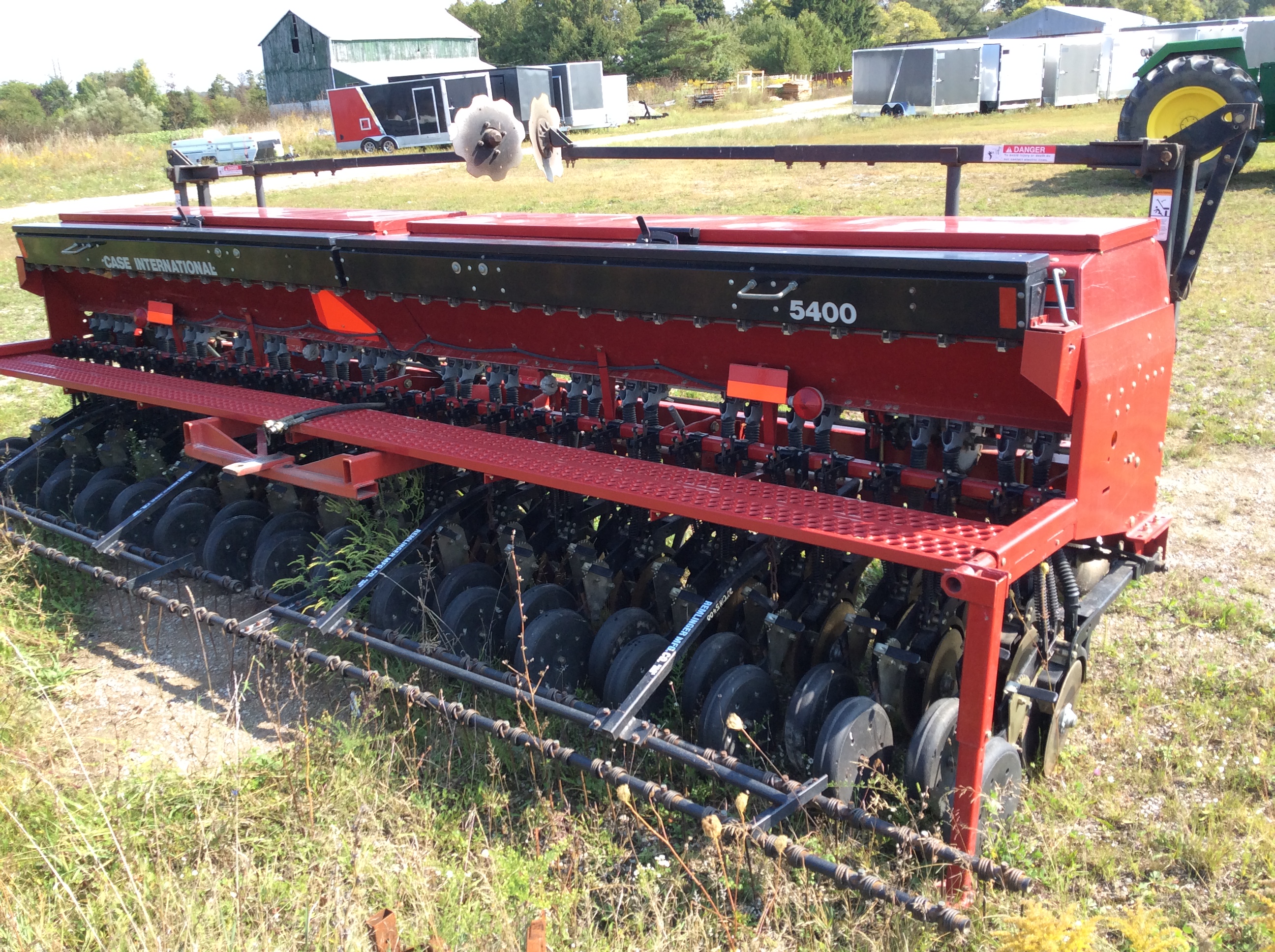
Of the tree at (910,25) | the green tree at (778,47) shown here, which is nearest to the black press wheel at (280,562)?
the green tree at (778,47)

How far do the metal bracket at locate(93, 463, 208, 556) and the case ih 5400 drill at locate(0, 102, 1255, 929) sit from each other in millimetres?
18

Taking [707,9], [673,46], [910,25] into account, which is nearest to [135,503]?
[673,46]

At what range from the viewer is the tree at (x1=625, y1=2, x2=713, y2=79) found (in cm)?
4866

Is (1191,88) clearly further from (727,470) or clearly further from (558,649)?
(558,649)

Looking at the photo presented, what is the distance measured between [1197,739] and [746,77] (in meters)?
46.2

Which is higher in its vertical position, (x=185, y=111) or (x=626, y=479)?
(x=185, y=111)

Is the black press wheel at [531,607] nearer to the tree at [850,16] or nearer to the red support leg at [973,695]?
the red support leg at [973,695]

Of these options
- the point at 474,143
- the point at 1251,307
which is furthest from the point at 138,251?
the point at 1251,307

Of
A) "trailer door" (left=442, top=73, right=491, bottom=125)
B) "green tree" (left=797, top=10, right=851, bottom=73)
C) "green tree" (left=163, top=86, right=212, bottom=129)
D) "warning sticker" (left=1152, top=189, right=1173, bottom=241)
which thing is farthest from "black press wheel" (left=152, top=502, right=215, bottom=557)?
→ "green tree" (left=797, top=10, right=851, bottom=73)

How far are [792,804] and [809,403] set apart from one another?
1.44 m

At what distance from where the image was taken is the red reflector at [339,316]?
16.4 ft

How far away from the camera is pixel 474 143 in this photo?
→ 4.50 meters

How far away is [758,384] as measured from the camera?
3777 millimetres

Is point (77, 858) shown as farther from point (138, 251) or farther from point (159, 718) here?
point (138, 251)
